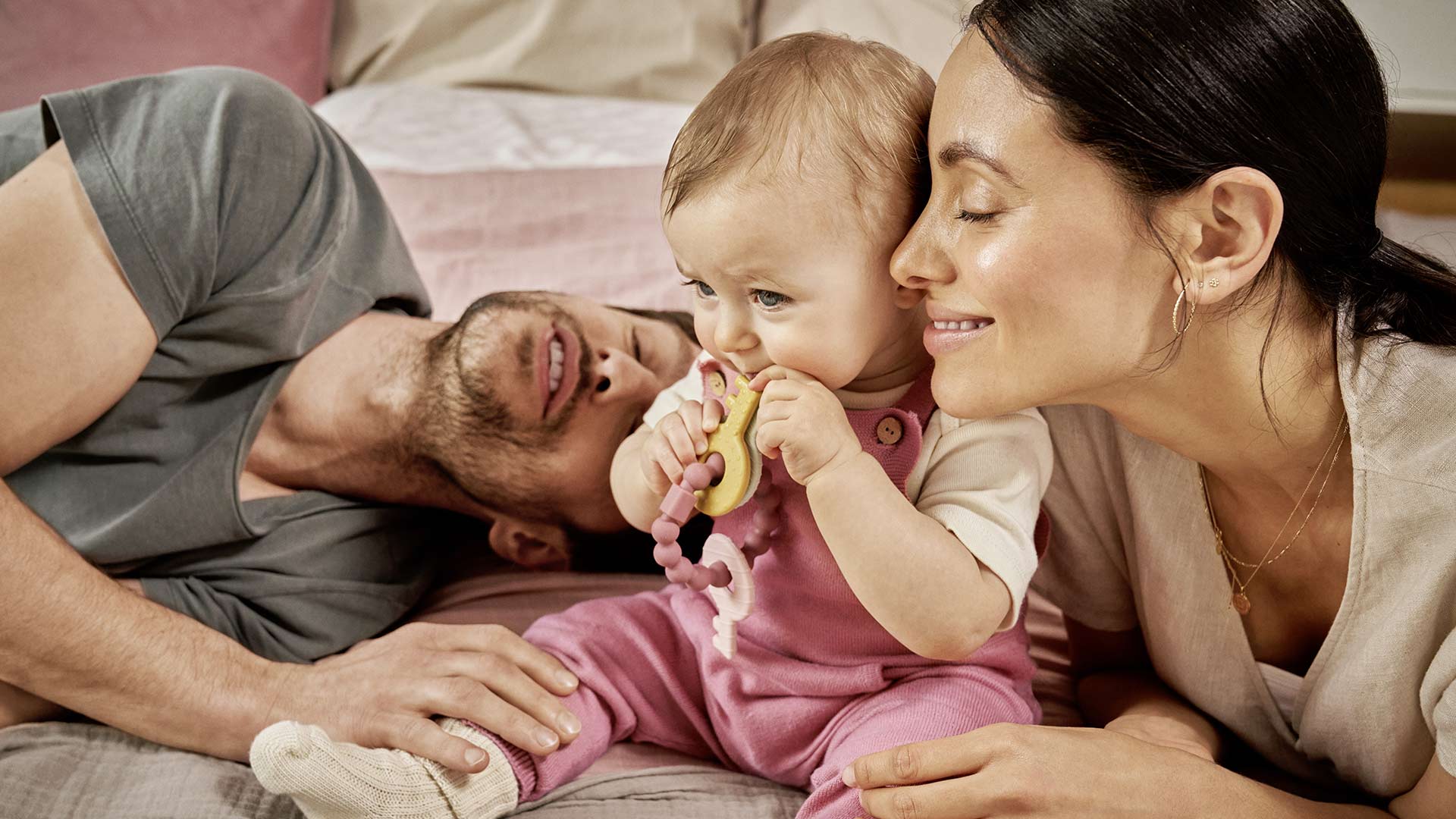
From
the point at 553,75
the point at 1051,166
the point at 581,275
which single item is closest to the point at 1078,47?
the point at 1051,166

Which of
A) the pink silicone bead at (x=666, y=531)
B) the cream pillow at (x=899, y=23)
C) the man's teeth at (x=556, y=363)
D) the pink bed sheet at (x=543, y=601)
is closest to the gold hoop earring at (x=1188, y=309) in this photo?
the pink silicone bead at (x=666, y=531)

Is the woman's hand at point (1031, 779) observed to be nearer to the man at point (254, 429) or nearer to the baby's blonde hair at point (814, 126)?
the man at point (254, 429)

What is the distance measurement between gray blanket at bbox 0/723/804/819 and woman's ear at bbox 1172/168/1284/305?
2.23 feet

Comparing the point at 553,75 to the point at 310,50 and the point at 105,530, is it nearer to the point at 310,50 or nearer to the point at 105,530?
the point at 310,50

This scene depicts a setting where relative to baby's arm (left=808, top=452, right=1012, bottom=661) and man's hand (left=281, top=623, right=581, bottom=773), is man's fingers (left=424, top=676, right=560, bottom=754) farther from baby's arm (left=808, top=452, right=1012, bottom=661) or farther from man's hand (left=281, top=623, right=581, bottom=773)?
baby's arm (left=808, top=452, right=1012, bottom=661)

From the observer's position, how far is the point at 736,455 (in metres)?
1.02

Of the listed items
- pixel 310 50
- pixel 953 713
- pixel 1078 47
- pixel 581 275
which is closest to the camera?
pixel 1078 47

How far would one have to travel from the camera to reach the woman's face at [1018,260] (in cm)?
93

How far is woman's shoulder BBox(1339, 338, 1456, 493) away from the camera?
1.00 meters

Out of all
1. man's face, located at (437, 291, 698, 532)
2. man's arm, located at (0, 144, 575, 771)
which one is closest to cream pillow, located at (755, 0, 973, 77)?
man's face, located at (437, 291, 698, 532)

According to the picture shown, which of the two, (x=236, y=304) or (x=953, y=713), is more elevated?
(x=236, y=304)

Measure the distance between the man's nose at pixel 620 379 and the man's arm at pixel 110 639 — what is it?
362 millimetres

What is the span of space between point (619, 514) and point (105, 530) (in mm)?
633

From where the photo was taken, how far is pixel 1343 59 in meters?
0.94
